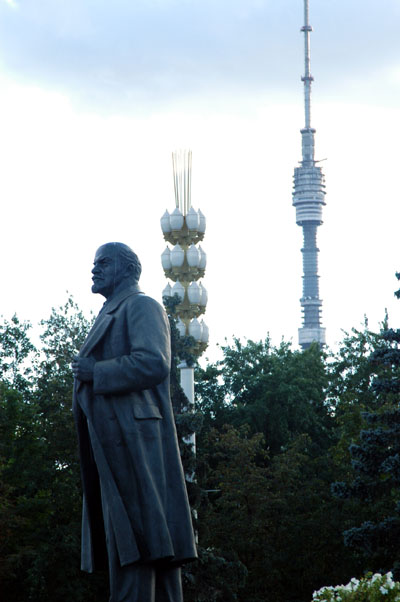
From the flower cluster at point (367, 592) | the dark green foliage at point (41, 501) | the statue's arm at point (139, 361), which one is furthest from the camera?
the dark green foliage at point (41, 501)

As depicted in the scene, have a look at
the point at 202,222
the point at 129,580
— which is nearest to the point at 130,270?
the point at 129,580

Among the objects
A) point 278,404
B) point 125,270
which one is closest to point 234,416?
point 278,404

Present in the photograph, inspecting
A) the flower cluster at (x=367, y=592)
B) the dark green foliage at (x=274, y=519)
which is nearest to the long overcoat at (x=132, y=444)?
the flower cluster at (x=367, y=592)

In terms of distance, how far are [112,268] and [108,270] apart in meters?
0.03

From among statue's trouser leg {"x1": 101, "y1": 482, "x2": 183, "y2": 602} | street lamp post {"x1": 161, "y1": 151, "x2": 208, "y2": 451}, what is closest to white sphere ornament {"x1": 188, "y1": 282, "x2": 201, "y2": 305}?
street lamp post {"x1": 161, "y1": 151, "x2": 208, "y2": 451}

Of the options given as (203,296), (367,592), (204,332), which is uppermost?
(203,296)

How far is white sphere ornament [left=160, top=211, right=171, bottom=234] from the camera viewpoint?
120 feet

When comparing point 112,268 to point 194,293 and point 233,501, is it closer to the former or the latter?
point 194,293

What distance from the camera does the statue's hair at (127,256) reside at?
773cm

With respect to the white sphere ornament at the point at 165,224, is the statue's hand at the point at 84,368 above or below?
below

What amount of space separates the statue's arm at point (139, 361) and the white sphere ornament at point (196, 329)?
92.6ft

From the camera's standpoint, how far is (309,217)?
181750 mm

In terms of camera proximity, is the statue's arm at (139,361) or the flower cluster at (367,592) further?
the flower cluster at (367,592)

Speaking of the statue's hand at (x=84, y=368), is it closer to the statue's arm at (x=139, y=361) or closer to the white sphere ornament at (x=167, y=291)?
the statue's arm at (x=139, y=361)
